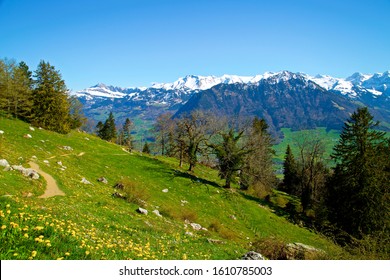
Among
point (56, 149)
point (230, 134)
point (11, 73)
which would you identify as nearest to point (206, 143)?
point (230, 134)

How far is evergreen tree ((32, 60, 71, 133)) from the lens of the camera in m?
59.2

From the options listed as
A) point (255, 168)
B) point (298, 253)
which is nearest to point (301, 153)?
point (255, 168)

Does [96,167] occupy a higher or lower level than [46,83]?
lower

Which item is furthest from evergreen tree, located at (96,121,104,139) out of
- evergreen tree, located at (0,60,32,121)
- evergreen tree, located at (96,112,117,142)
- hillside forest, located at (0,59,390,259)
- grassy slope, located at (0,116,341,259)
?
grassy slope, located at (0,116,341,259)

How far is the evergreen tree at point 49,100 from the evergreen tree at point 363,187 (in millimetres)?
56449

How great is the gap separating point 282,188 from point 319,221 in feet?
185

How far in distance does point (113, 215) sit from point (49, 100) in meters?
50.3

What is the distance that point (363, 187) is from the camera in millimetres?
40656

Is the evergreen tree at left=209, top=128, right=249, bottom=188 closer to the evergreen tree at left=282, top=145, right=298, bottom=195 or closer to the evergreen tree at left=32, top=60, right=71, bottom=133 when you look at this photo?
the evergreen tree at left=32, top=60, right=71, bottom=133

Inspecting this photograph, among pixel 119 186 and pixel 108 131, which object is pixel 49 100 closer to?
pixel 119 186

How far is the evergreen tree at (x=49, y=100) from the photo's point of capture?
59219 mm

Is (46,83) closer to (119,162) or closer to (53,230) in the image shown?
(119,162)
